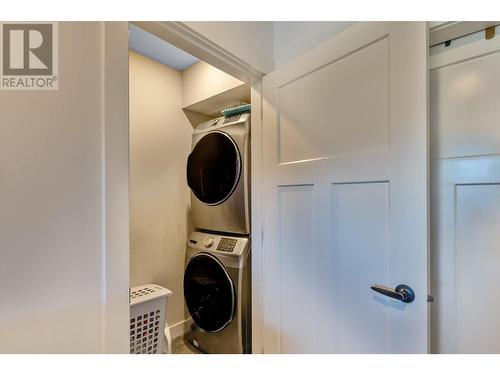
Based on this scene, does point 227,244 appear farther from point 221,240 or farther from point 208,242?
point 208,242

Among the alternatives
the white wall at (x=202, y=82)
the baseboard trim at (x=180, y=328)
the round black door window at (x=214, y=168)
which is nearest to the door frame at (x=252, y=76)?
the round black door window at (x=214, y=168)

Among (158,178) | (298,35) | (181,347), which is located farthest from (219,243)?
(298,35)

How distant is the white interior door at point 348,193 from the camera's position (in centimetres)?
74

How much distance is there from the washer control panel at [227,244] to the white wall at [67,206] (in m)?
0.87

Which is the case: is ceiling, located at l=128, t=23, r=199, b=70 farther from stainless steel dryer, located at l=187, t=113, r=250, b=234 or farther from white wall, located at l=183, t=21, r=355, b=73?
white wall, located at l=183, t=21, r=355, b=73

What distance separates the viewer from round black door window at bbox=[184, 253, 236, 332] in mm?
1546

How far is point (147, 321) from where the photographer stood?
127cm

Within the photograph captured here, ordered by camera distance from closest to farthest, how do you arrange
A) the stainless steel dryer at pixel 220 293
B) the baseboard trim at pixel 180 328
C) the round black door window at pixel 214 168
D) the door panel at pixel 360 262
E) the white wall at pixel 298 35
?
the door panel at pixel 360 262 → the white wall at pixel 298 35 → the stainless steel dryer at pixel 220 293 → the round black door window at pixel 214 168 → the baseboard trim at pixel 180 328

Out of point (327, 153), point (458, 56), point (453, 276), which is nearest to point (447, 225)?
point (453, 276)

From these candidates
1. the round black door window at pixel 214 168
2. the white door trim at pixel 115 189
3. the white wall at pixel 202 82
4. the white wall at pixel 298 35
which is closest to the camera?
the white door trim at pixel 115 189

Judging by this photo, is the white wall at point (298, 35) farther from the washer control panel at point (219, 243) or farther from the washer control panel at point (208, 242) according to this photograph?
the washer control panel at point (208, 242)

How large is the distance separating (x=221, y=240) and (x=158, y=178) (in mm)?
819
